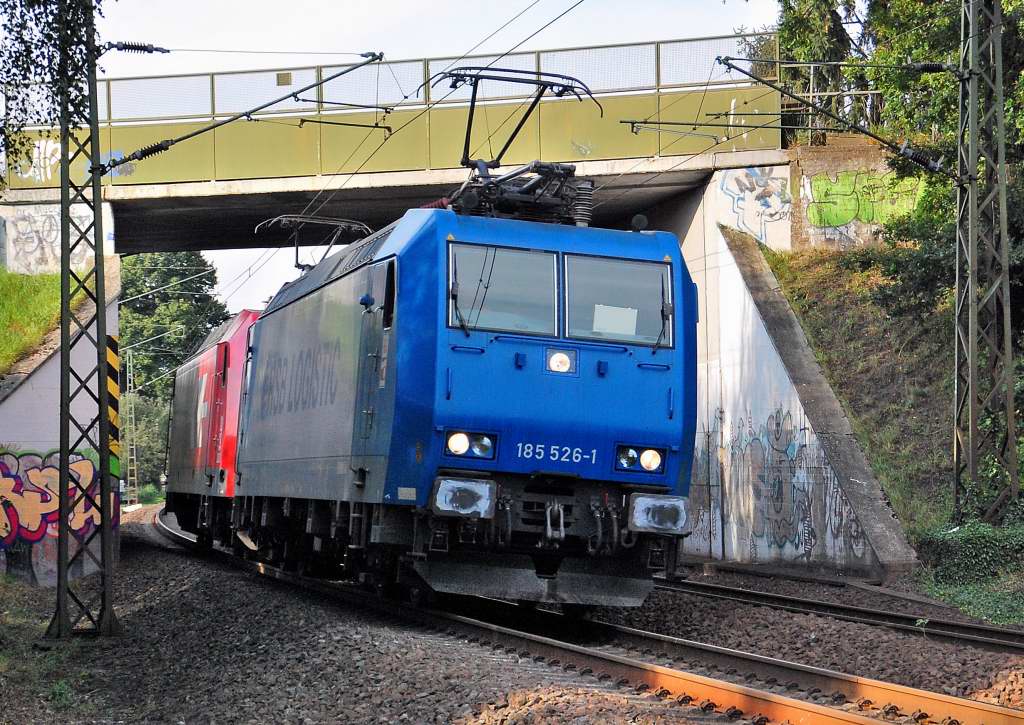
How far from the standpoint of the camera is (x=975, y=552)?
1616 centimetres

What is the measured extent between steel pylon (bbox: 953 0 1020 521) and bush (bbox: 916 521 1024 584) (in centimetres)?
54

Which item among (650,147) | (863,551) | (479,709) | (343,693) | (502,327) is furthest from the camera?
(650,147)

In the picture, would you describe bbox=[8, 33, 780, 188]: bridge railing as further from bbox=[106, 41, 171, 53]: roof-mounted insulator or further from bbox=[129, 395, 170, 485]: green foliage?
bbox=[129, 395, 170, 485]: green foliage

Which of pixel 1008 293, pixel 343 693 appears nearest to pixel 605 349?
pixel 343 693

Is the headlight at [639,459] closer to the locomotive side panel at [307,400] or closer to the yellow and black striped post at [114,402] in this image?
the locomotive side panel at [307,400]

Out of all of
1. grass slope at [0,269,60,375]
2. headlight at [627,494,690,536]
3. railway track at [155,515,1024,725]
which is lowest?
railway track at [155,515,1024,725]

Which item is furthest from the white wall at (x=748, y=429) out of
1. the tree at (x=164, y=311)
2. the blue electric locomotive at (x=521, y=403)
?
the tree at (x=164, y=311)

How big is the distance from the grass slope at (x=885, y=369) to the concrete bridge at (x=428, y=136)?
281 cm

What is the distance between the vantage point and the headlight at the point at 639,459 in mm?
11242

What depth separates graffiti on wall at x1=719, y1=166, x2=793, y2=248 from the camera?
24.9 metres

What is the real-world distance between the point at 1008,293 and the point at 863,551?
4.32 metres

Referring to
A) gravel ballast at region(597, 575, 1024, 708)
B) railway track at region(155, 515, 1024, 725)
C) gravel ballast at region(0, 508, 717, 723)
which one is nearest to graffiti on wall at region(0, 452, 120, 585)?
gravel ballast at region(0, 508, 717, 723)

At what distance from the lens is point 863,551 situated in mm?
18500

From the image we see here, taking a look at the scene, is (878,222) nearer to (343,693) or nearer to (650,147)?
(650,147)
